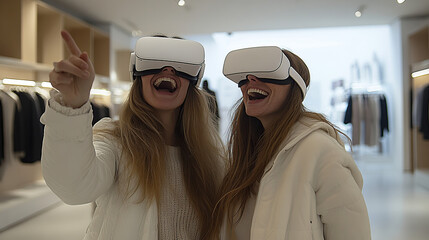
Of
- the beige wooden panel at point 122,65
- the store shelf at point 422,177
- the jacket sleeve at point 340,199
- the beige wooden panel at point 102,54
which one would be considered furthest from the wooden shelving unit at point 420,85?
the beige wooden panel at point 122,65

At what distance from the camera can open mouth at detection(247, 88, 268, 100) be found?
4.42ft

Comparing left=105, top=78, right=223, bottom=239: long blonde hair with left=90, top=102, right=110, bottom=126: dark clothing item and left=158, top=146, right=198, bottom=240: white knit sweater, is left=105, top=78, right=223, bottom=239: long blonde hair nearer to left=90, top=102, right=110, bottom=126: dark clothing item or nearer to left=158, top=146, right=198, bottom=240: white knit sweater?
left=158, top=146, right=198, bottom=240: white knit sweater

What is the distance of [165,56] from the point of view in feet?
4.39

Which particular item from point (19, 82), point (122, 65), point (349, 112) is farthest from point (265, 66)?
point (122, 65)

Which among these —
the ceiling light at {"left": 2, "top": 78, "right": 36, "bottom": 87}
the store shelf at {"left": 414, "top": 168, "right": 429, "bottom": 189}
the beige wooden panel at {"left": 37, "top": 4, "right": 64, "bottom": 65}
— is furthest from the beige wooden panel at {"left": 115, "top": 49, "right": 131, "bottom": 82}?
the store shelf at {"left": 414, "top": 168, "right": 429, "bottom": 189}

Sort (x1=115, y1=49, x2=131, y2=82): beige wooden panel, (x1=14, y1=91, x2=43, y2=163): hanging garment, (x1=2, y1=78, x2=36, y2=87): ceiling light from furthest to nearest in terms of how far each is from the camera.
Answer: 1. (x1=115, y1=49, x2=131, y2=82): beige wooden panel
2. (x1=2, y1=78, x2=36, y2=87): ceiling light
3. (x1=14, y1=91, x2=43, y2=163): hanging garment

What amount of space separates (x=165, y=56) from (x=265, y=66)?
1.19 feet

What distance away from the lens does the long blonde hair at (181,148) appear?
4.16 feet

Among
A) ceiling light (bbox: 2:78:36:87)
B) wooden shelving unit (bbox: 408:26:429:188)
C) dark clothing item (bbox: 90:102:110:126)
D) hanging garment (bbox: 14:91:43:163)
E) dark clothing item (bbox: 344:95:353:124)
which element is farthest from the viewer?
dark clothing item (bbox: 344:95:353:124)

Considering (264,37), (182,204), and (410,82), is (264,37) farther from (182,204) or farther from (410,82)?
(182,204)

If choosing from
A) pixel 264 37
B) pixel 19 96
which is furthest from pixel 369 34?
pixel 19 96

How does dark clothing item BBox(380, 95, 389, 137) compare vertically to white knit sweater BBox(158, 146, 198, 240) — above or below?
above

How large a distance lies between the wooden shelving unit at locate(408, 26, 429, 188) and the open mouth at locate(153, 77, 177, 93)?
5.60 metres

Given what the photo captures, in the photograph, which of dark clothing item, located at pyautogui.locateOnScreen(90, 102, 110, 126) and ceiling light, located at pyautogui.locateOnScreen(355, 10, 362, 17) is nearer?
dark clothing item, located at pyautogui.locateOnScreen(90, 102, 110, 126)
